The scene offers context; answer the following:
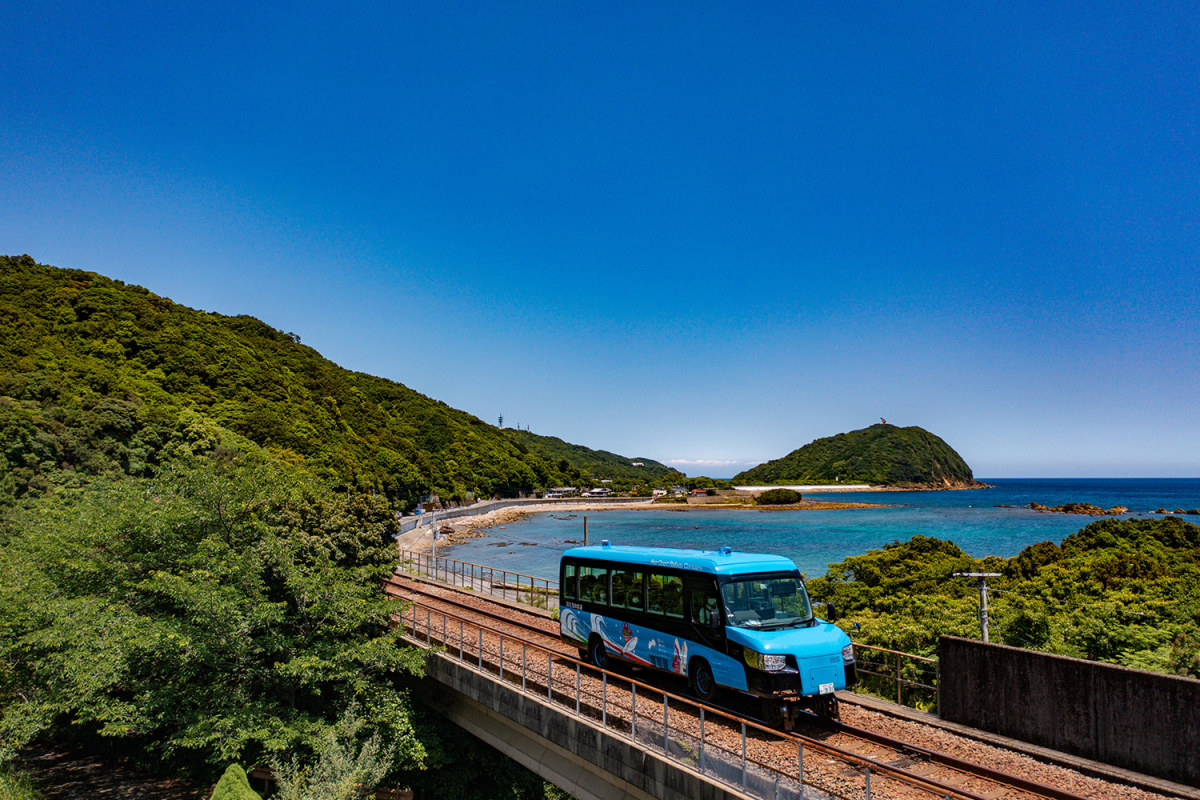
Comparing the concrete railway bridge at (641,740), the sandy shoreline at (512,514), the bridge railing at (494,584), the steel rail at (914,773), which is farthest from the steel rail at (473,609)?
the sandy shoreline at (512,514)

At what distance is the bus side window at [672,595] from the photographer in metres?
11.7

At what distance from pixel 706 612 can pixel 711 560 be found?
916 mm

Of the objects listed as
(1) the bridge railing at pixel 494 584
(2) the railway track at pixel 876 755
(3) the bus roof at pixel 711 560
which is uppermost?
(3) the bus roof at pixel 711 560

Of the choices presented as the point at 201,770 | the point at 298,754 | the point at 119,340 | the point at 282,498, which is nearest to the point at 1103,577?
the point at 298,754

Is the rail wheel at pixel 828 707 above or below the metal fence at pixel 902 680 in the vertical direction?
above

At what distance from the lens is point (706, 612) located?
36.3ft

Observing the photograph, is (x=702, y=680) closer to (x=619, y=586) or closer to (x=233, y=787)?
(x=619, y=586)

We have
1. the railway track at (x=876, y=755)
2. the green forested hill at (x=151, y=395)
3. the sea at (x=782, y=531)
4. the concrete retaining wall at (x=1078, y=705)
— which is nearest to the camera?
the railway track at (x=876, y=755)

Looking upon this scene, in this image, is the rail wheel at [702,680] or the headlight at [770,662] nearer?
the headlight at [770,662]

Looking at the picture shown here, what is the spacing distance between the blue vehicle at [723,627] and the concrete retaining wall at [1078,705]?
83.7 inches

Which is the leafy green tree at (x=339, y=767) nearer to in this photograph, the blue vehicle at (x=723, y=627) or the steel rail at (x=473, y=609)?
the steel rail at (x=473, y=609)

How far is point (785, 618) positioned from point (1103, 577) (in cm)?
2209

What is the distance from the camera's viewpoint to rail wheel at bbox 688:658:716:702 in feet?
36.0

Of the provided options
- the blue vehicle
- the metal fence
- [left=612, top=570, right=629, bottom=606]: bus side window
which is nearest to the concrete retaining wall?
the metal fence
